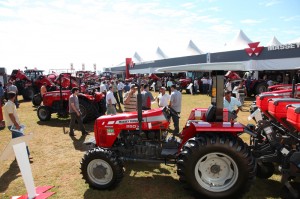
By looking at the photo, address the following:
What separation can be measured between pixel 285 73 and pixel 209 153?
2045 cm

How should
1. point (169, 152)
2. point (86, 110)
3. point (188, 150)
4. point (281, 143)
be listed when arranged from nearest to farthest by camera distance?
1. point (188, 150)
2. point (281, 143)
3. point (169, 152)
4. point (86, 110)

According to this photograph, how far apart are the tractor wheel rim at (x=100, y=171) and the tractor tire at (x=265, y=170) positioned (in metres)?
2.46

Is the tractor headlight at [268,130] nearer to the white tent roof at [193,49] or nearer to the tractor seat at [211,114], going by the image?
the tractor seat at [211,114]

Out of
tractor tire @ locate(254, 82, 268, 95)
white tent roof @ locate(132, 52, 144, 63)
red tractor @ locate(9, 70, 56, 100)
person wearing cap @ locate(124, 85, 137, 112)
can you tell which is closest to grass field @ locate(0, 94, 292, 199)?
person wearing cap @ locate(124, 85, 137, 112)

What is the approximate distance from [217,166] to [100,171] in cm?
175

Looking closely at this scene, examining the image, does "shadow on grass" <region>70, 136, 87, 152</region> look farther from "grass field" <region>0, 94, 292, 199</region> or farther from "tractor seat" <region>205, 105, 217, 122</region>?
"tractor seat" <region>205, 105, 217, 122</region>

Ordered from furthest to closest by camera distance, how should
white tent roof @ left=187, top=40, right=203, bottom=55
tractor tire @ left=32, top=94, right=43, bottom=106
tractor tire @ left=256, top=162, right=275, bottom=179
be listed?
white tent roof @ left=187, top=40, right=203, bottom=55 < tractor tire @ left=32, top=94, right=43, bottom=106 < tractor tire @ left=256, top=162, right=275, bottom=179

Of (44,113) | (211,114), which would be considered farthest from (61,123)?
(211,114)

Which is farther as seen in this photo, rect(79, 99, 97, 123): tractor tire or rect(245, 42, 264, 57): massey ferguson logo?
rect(245, 42, 264, 57): massey ferguson logo

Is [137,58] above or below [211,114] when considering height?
above

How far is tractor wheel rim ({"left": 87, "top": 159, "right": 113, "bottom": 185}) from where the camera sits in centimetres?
398

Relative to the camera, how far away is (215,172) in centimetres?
366

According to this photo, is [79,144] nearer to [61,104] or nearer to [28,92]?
[61,104]

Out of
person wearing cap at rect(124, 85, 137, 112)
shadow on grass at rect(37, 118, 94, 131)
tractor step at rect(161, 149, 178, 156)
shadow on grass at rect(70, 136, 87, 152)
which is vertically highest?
person wearing cap at rect(124, 85, 137, 112)
